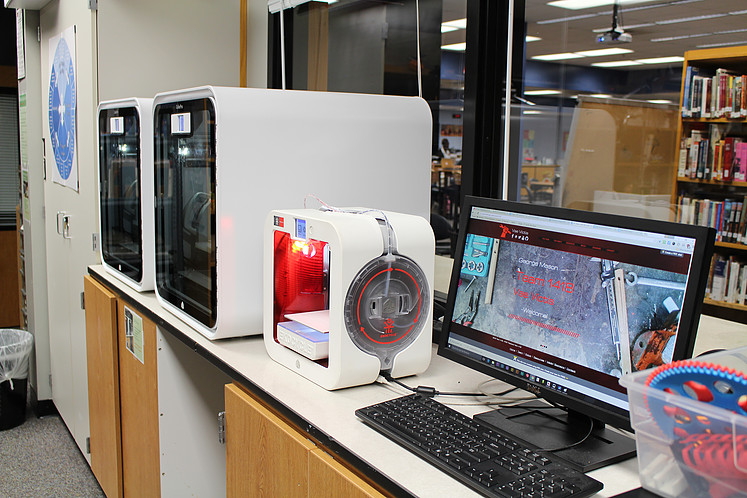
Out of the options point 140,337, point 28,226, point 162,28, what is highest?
point 162,28

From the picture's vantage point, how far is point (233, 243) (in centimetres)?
160

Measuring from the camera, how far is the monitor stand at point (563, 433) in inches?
41.7

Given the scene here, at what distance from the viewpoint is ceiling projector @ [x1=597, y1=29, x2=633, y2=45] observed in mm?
2146

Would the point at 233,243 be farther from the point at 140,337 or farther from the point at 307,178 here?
the point at 140,337

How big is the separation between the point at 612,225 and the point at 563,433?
1.24ft

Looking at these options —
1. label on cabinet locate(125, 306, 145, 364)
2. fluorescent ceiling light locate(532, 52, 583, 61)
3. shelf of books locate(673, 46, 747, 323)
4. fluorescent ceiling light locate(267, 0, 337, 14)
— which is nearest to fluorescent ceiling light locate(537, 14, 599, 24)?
fluorescent ceiling light locate(532, 52, 583, 61)

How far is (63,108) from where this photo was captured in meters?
2.87

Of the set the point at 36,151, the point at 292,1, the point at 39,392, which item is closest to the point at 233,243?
the point at 292,1

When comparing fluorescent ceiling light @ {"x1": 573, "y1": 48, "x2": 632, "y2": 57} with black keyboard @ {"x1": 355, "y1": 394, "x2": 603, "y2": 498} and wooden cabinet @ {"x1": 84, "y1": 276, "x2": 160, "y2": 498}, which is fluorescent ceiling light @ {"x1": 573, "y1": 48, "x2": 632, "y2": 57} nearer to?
black keyboard @ {"x1": 355, "y1": 394, "x2": 603, "y2": 498}

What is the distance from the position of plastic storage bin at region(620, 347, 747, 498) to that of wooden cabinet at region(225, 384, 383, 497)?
0.41 meters

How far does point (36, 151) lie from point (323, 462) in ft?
9.51

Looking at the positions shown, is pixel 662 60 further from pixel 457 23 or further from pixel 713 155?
pixel 457 23

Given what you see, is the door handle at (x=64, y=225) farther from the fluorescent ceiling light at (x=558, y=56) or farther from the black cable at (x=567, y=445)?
the black cable at (x=567, y=445)

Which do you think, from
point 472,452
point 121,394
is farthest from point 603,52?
point 121,394
